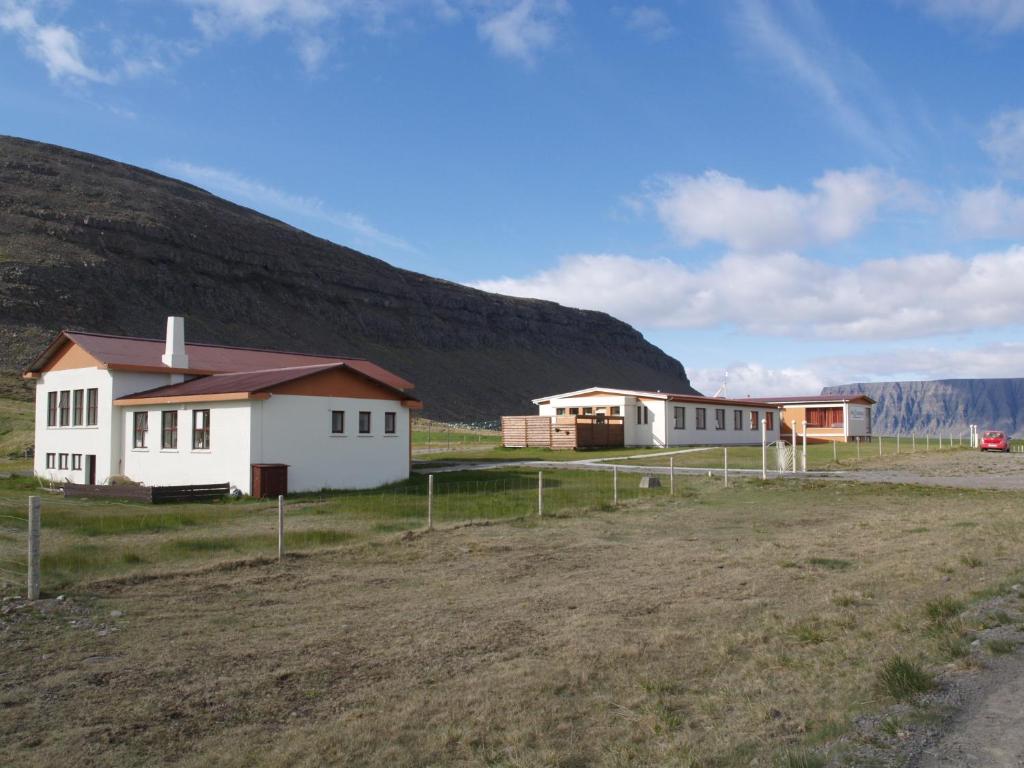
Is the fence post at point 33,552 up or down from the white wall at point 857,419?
down

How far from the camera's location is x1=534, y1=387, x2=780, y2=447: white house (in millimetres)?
47656

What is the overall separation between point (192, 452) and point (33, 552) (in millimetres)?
17028

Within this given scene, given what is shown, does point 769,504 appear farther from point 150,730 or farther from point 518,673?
point 150,730

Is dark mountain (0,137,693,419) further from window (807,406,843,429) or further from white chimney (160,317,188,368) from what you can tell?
window (807,406,843,429)

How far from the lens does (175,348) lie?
101 feet

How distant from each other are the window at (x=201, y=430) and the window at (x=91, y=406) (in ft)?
21.2

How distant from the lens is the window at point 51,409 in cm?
3266

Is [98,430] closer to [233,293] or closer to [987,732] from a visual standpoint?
[987,732]

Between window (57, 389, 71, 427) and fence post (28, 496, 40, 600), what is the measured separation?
24448 millimetres

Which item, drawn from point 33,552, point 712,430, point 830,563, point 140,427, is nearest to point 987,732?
point 830,563

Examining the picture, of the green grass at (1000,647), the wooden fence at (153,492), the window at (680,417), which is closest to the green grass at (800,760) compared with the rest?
the green grass at (1000,647)

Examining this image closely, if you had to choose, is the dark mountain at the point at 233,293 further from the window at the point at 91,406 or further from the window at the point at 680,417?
the window at the point at 680,417

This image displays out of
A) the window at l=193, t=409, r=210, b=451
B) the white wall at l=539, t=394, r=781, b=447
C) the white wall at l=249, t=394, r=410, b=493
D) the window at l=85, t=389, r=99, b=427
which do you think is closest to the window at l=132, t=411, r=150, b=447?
the window at l=85, t=389, r=99, b=427

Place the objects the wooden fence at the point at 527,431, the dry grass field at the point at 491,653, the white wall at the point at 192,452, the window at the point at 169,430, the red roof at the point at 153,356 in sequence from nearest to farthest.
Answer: the dry grass field at the point at 491,653
the white wall at the point at 192,452
the window at the point at 169,430
the red roof at the point at 153,356
the wooden fence at the point at 527,431
